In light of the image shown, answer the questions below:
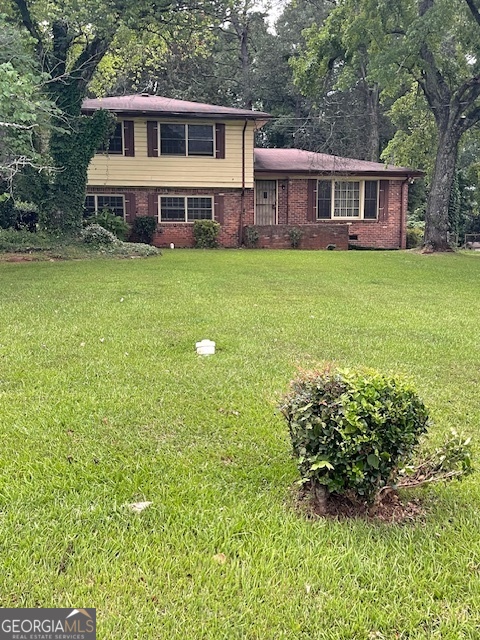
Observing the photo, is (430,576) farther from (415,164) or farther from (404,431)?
(415,164)

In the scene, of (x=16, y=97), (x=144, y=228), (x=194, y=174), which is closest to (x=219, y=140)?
(x=194, y=174)

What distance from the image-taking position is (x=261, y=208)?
22031 millimetres

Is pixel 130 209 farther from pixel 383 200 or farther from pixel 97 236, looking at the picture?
pixel 383 200

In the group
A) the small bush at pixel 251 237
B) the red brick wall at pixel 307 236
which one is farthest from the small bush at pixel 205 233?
the red brick wall at pixel 307 236

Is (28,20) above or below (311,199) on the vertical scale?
above

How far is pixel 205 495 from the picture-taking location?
2.68 meters

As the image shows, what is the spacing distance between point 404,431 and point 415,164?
21.4m

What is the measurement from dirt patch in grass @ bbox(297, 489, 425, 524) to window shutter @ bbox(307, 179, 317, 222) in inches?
778

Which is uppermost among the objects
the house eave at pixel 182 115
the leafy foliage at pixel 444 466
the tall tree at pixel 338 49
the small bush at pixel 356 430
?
the tall tree at pixel 338 49

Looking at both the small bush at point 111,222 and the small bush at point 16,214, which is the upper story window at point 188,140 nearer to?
the small bush at point 111,222

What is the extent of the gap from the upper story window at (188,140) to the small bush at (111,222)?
2976 mm

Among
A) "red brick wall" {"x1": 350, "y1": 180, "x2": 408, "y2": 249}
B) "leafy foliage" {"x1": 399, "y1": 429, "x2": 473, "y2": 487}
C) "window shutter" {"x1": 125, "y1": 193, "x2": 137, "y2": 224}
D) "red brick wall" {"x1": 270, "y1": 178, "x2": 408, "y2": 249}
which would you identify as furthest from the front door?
"leafy foliage" {"x1": 399, "y1": 429, "x2": 473, "y2": 487}

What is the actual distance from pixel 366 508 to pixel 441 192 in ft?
58.4

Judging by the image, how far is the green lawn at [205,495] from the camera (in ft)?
6.37
